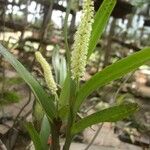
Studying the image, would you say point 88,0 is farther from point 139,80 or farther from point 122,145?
point 139,80

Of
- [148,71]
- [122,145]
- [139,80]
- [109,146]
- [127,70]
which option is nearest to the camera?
[127,70]

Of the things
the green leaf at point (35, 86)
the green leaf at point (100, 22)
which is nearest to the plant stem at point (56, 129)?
the green leaf at point (35, 86)

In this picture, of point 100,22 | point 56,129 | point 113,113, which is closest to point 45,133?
point 56,129

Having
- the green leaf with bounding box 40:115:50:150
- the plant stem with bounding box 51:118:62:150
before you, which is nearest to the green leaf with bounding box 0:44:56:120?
the plant stem with bounding box 51:118:62:150

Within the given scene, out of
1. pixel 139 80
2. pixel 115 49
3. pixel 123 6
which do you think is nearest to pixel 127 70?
pixel 123 6

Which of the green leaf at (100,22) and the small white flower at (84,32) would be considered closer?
the small white flower at (84,32)

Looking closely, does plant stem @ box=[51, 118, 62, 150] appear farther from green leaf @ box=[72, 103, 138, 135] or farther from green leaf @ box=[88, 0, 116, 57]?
green leaf @ box=[88, 0, 116, 57]

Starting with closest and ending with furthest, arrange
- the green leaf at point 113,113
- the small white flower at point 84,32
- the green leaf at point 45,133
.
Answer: the small white flower at point 84,32 → the green leaf at point 113,113 → the green leaf at point 45,133

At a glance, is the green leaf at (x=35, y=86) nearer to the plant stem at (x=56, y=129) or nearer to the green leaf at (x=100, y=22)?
the plant stem at (x=56, y=129)

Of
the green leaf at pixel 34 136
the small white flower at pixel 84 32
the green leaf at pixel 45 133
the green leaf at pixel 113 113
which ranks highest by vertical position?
the small white flower at pixel 84 32
